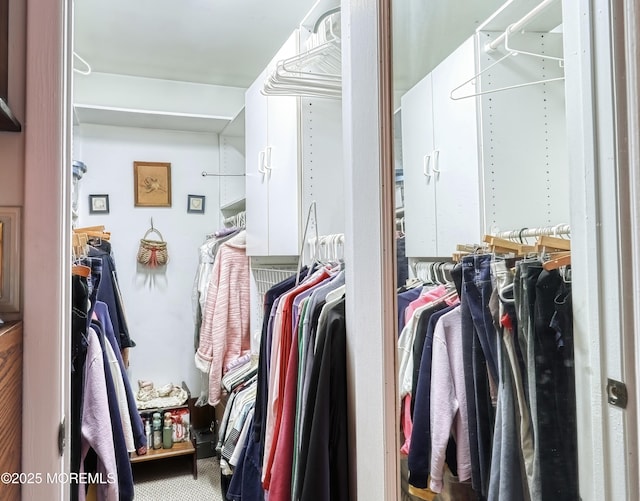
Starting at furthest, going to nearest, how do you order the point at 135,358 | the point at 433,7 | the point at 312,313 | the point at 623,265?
1. the point at 135,358
2. the point at 312,313
3. the point at 433,7
4. the point at 623,265

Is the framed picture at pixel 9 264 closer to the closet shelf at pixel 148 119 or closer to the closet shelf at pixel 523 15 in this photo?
the closet shelf at pixel 523 15

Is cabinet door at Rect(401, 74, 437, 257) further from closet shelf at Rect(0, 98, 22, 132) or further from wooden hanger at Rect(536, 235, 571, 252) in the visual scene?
closet shelf at Rect(0, 98, 22, 132)

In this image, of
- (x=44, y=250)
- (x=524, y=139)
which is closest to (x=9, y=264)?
(x=44, y=250)

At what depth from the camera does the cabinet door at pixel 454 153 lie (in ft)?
3.49

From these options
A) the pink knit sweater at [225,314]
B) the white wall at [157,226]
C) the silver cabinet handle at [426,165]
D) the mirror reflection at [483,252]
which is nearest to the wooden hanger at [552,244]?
the mirror reflection at [483,252]

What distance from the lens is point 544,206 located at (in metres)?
0.80

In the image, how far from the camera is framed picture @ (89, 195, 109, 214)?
2.92m

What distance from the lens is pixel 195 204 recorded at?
3.16 metres

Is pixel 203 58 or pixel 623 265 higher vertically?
pixel 203 58

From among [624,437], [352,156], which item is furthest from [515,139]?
[624,437]

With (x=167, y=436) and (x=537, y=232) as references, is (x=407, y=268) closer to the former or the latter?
(x=537, y=232)

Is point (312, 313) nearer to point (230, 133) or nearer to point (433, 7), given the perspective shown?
point (433, 7)

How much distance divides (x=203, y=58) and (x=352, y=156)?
204 cm

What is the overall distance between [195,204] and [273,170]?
1381mm
